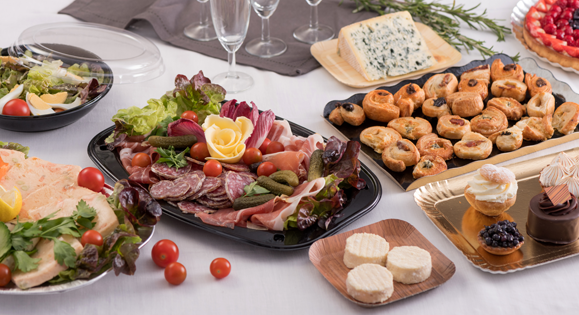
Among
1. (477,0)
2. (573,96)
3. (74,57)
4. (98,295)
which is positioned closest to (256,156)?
(98,295)

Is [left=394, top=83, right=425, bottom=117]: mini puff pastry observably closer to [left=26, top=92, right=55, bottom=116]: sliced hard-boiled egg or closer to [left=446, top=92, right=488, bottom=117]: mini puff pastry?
[left=446, top=92, right=488, bottom=117]: mini puff pastry

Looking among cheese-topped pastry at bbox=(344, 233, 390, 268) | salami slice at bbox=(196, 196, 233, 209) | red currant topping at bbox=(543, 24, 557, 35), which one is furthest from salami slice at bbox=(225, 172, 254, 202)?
red currant topping at bbox=(543, 24, 557, 35)

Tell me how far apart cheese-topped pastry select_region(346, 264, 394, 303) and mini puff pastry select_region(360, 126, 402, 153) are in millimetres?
754

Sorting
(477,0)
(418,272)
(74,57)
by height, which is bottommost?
(477,0)

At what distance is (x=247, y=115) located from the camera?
207 centimetres

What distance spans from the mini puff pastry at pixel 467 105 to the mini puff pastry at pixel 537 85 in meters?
0.28

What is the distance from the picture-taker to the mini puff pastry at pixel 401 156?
1.98 metres

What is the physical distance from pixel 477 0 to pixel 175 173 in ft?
9.11

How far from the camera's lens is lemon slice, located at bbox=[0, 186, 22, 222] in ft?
4.93

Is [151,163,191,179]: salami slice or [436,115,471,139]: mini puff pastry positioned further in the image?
[436,115,471,139]: mini puff pastry

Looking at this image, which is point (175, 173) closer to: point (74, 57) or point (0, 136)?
point (74, 57)

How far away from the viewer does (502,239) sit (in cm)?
156

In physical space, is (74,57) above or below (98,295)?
above

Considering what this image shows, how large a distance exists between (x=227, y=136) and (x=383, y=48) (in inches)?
49.2
